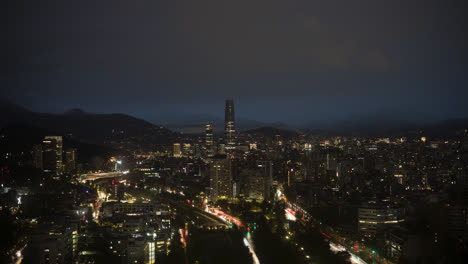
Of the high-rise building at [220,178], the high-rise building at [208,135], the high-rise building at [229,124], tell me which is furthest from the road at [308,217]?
the high-rise building at [229,124]

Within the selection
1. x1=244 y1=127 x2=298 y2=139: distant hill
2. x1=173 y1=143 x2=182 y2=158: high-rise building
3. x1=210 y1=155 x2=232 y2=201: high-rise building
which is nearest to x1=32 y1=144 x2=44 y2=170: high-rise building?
x1=210 y1=155 x2=232 y2=201: high-rise building

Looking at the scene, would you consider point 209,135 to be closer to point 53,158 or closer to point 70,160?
point 70,160

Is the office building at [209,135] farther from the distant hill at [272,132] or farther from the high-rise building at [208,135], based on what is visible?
the distant hill at [272,132]

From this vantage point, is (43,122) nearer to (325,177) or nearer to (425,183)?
(325,177)

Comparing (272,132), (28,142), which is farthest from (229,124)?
(28,142)

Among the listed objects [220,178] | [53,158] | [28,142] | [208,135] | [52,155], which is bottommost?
[220,178]

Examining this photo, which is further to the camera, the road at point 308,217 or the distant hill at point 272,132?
the distant hill at point 272,132
